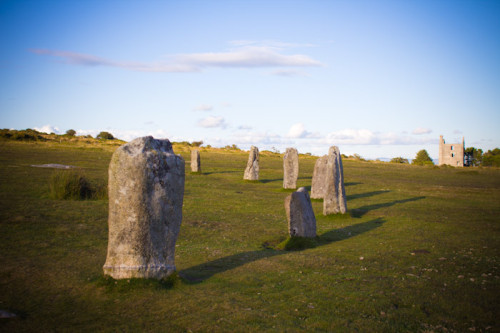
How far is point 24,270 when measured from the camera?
332 inches

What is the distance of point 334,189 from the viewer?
17.6 m

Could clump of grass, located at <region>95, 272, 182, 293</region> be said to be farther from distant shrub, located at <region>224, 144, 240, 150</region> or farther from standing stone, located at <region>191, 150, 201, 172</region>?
distant shrub, located at <region>224, 144, 240, 150</region>

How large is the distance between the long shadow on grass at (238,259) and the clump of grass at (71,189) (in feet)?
34.9

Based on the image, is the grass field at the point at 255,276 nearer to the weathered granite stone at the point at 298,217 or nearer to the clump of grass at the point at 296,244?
the clump of grass at the point at 296,244

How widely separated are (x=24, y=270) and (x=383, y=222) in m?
13.8

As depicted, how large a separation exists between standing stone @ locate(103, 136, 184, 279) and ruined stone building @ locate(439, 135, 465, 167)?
83544 mm

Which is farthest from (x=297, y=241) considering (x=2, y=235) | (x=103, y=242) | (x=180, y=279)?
(x=2, y=235)

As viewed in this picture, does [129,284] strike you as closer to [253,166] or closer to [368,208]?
[368,208]

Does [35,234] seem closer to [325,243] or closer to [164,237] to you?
[164,237]

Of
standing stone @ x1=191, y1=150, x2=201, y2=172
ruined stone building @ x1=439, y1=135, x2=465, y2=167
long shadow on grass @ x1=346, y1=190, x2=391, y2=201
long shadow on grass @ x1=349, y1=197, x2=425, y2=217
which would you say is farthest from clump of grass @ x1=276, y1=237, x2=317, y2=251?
ruined stone building @ x1=439, y1=135, x2=465, y2=167

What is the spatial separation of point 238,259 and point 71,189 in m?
11.3

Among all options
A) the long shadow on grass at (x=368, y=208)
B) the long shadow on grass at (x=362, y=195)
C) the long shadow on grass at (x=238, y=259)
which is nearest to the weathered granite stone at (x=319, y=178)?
the long shadow on grass at (x=362, y=195)

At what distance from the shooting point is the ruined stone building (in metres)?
78.4

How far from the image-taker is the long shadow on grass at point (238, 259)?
8.96m
